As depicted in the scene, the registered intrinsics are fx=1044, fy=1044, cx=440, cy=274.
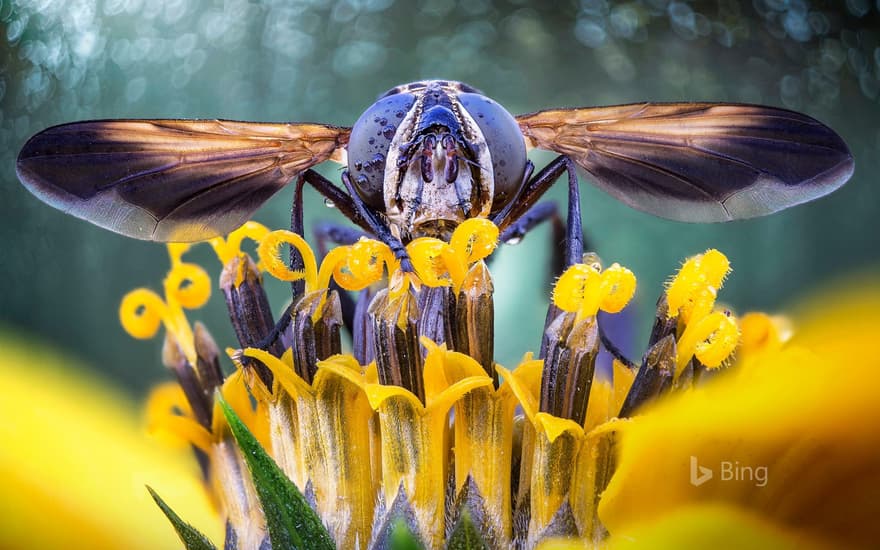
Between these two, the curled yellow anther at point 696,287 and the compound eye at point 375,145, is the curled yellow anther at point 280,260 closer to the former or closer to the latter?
the compound eye at point 375,145

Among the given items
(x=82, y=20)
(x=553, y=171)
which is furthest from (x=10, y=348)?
(x=553, y=171)

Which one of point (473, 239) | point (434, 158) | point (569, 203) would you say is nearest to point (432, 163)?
point (434, 158)

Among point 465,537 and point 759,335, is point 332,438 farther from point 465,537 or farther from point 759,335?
point 759,335

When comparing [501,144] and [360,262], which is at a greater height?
[501,144]

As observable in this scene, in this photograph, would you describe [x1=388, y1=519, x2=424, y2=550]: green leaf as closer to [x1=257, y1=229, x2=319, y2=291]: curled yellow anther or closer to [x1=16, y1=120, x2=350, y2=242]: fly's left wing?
[x1=257, y1=229, x2=319, y2=291]: curled yellow anther

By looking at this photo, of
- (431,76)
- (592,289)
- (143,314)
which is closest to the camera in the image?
(592,289)

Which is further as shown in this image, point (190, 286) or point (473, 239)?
point (190, 286)
